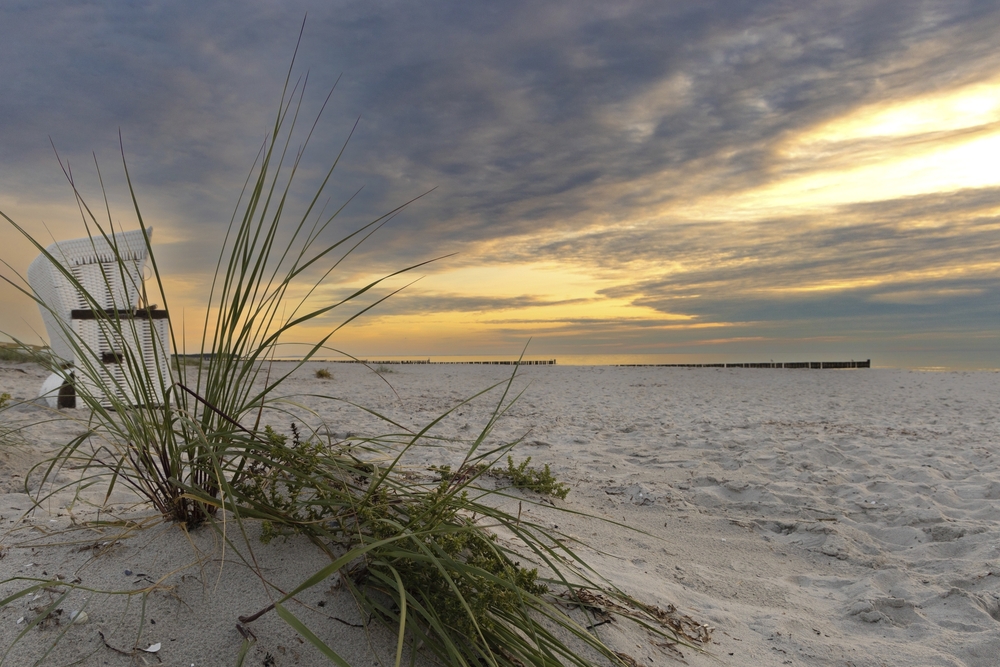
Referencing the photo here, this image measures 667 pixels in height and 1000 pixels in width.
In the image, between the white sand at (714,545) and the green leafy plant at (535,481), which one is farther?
the green leafy plant at (535,481)

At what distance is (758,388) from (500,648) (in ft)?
42.1

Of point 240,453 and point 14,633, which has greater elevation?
point 240,453

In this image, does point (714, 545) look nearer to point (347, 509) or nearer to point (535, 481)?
point (535, 481)

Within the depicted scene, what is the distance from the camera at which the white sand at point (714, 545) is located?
1758mm

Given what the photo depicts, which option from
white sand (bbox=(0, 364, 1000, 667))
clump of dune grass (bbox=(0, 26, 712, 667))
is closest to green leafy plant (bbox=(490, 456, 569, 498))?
white sand (bbox=(0, 364, 1000, 667))

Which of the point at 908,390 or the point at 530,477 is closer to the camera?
the point at 530,477

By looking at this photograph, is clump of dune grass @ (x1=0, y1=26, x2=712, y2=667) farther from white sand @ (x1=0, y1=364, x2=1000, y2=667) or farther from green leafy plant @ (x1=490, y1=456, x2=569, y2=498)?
green leafy plant @ (x1=490, y1=456, x2=569, y2=498)

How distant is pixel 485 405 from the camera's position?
928 cm

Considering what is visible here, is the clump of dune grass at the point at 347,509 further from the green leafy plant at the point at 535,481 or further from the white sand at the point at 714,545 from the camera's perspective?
the green leafy plant at the point at 535,481

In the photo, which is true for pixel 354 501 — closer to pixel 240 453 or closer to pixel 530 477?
pixel 240 453

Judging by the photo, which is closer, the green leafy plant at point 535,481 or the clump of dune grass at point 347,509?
the clump of dune grass at point 347,509

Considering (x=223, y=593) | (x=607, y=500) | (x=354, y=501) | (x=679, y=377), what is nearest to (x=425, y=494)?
(x=354, y=501)

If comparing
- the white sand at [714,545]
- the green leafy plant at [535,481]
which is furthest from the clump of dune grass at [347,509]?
the green leafy plant at [535,481]

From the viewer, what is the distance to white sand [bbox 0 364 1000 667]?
176 cm
